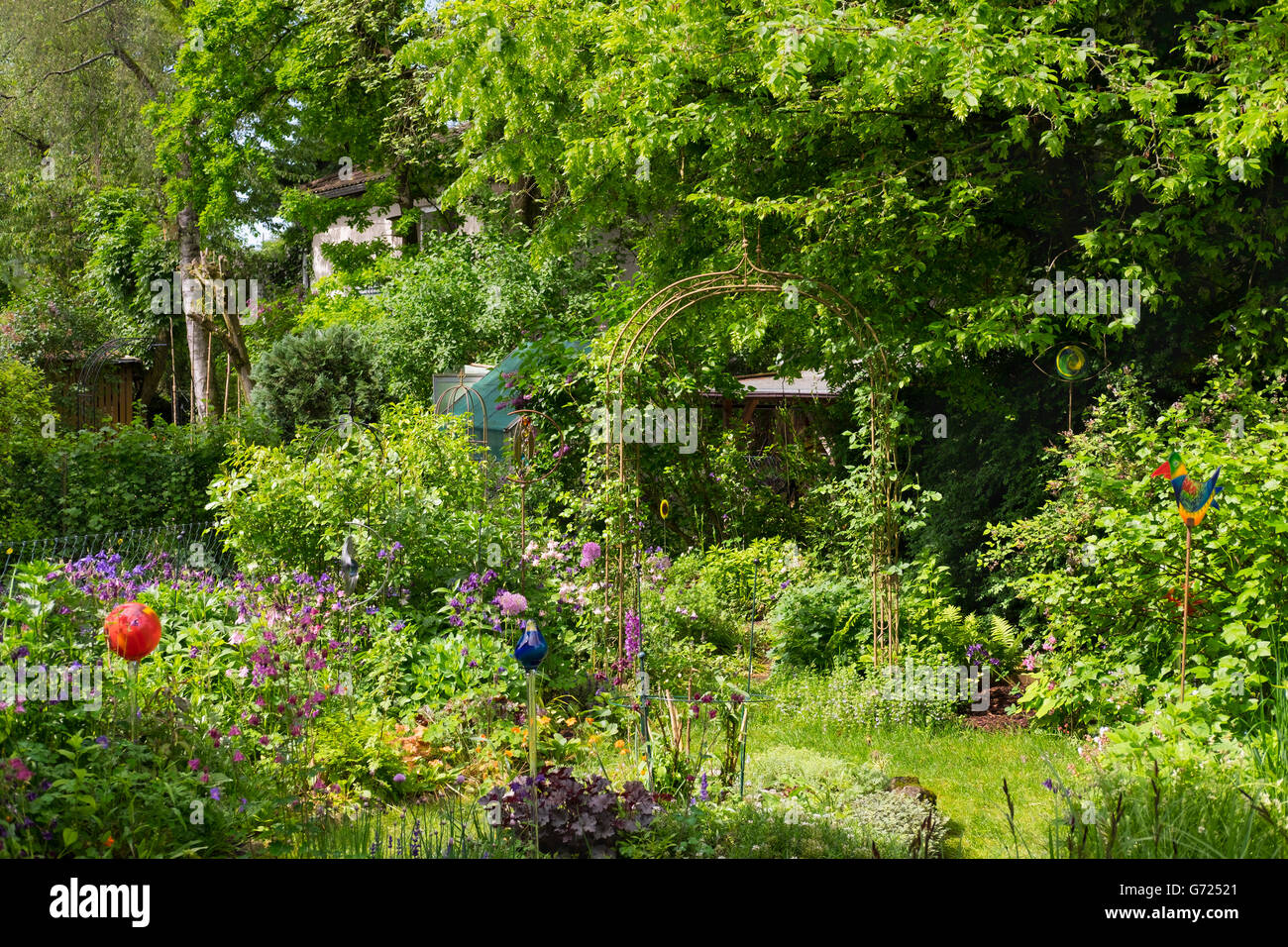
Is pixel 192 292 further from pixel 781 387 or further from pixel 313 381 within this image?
pixel 781 387

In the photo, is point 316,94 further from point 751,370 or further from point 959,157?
point 959,157

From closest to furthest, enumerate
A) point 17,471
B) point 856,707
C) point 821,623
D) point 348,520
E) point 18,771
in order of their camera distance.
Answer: point 18,771 → point 856,707 → point 348,520 → point 821,623 → point 17,471

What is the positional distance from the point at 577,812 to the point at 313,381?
955 cm

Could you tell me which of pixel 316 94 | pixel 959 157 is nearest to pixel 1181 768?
pixel 959 157

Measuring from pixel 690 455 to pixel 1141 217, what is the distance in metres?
3.97

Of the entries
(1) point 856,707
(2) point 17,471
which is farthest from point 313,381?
(1) point 856,707

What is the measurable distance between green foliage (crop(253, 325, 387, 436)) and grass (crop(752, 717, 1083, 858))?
7.83 metres

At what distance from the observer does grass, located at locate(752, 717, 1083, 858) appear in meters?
4.52

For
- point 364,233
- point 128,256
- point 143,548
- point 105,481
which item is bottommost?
point 143,548

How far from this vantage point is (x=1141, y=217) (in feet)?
22.4

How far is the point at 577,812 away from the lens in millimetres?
3771

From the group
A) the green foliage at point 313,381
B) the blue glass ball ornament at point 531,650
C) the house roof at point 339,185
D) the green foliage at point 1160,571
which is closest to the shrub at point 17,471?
the green foliage at point 313,381

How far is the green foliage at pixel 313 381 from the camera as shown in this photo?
12.2 meters

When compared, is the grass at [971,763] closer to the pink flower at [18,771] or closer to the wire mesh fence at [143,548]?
the pink flower at [18,771]
